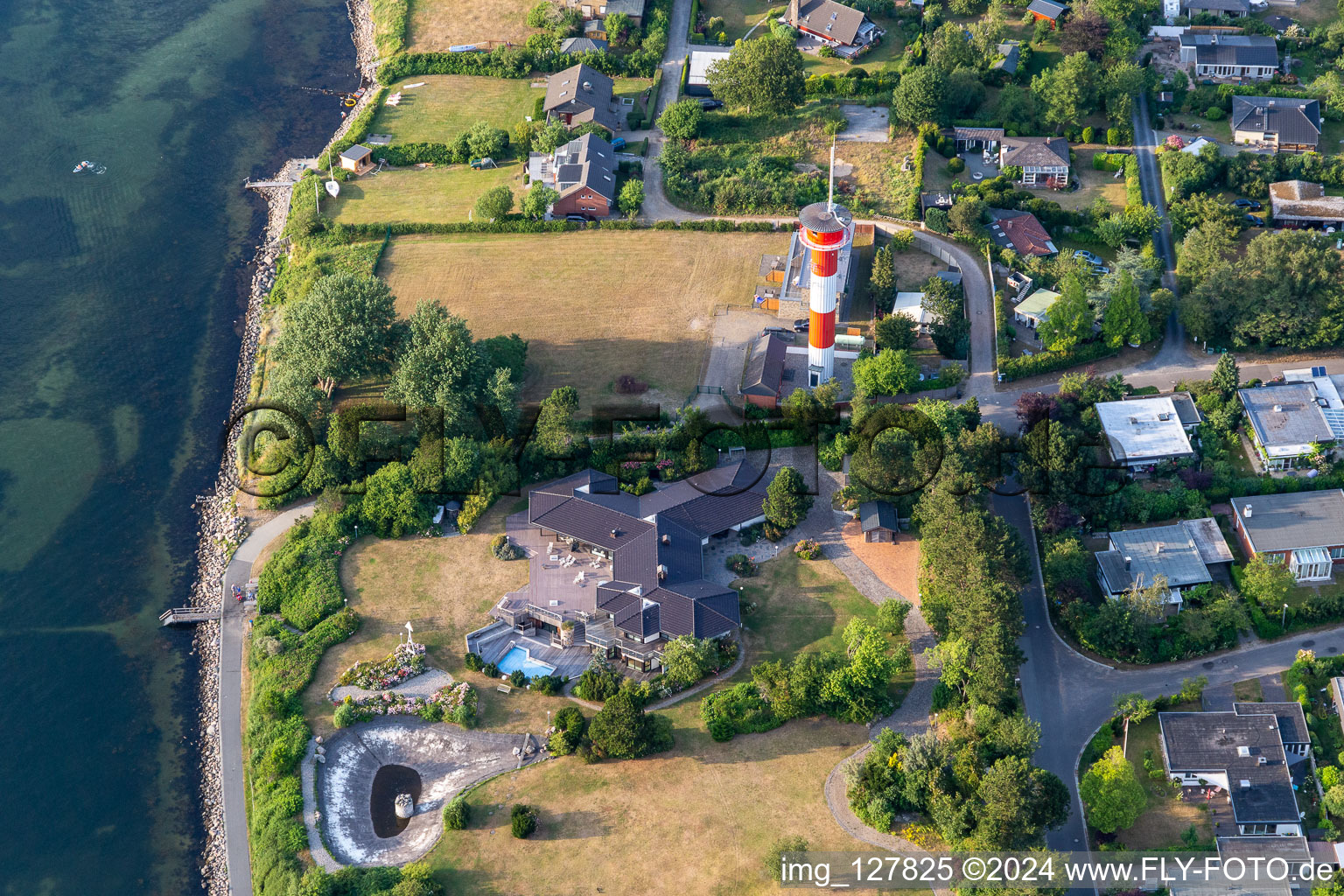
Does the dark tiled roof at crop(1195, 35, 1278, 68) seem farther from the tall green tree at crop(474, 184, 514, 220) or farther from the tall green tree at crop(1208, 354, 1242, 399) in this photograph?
the tall green tree at crop(474, 184, 514, 220)

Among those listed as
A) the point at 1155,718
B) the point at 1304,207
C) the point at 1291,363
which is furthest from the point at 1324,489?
the point at 1304,207

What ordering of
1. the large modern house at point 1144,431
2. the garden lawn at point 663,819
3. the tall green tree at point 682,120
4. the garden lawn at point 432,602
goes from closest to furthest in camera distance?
the garden lawn at point 663,819, the garden lawn at point 432,602, the large modern house at point 1144,431, the tall green tree at point 682,120

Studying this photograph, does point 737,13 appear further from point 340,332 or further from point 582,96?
point 340,332

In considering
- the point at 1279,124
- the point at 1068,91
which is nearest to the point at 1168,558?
the point at 1068,91

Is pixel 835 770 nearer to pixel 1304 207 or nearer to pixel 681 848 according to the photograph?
pixel 681 848

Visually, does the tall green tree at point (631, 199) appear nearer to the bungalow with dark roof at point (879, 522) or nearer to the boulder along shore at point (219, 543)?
the boulder along shore at point (219, 543)

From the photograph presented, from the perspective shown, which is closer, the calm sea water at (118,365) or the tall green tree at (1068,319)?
the calm sea water at (118,365)

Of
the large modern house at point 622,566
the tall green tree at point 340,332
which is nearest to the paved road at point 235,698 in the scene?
the tall green tree at point 340,332
